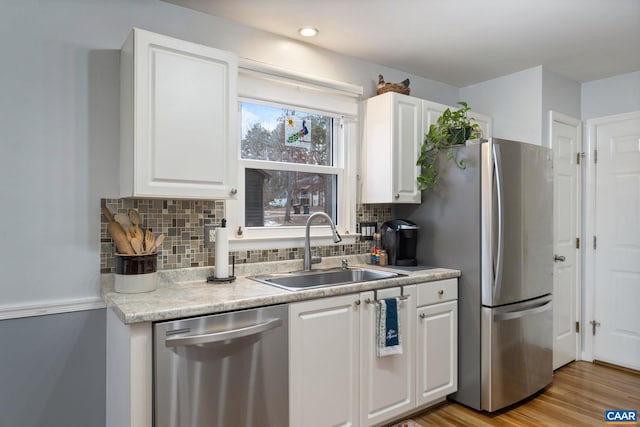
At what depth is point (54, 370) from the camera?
1871 millimetres

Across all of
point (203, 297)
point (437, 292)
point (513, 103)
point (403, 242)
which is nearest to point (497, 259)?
point (437, 292)

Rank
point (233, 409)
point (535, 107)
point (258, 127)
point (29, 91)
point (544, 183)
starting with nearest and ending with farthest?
point (233, 409)
point (29, 91)
point (258, 127)
point (544, 183)
point (535, 107)

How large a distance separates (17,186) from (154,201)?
0.59 m

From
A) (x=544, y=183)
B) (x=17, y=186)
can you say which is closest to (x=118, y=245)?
(x=17, y=186)

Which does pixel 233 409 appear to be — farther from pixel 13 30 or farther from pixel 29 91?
pixel 13 30

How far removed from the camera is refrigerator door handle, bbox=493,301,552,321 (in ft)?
8.44

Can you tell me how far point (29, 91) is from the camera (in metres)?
1.84

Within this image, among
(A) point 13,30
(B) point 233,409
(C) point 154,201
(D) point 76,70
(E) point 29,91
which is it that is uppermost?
(A) point 13,30

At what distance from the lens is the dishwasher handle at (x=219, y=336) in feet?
5.16

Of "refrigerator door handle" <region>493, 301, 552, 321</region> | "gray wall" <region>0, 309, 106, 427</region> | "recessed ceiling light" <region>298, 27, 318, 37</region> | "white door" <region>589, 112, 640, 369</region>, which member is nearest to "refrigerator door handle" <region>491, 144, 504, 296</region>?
"refrigerator door handle" <region>493, 301, 552, 321</region>

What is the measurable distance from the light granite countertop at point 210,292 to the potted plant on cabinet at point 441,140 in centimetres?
68

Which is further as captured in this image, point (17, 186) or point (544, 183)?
point (544, 183)

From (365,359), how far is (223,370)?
0.86 metres

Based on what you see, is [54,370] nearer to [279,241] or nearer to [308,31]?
[279,241]
